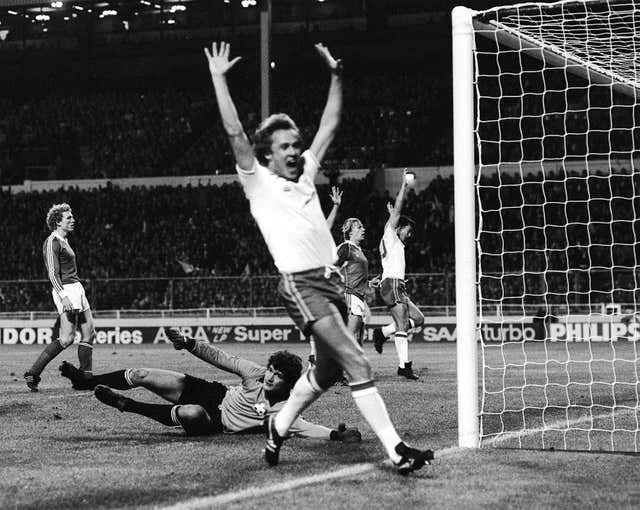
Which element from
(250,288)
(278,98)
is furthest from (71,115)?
(250,288)

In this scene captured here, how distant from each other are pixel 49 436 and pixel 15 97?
39.0 meters

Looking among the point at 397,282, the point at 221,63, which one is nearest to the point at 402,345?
the point at 397,282

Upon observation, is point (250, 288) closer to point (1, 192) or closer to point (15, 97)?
point (1, 192)

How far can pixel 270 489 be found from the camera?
553cm

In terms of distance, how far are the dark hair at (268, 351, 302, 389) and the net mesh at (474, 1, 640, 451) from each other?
147 cm

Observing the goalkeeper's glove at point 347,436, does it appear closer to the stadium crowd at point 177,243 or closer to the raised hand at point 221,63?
the raised hand at point 221,63

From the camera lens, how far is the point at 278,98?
1524 inches

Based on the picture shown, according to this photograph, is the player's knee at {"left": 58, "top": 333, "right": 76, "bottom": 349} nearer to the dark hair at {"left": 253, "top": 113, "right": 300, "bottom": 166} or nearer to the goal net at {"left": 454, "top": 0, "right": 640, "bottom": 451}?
the goal net at {"left": 454, "top": 0, "right": 640, "bottom": 451}

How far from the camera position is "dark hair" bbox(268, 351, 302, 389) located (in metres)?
7.32

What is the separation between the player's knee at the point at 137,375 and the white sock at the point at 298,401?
189cm

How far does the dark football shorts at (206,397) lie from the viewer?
7.86 meters

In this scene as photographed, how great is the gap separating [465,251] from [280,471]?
202 cm

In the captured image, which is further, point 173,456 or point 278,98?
point 278,98

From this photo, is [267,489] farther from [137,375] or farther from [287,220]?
[137,375]
